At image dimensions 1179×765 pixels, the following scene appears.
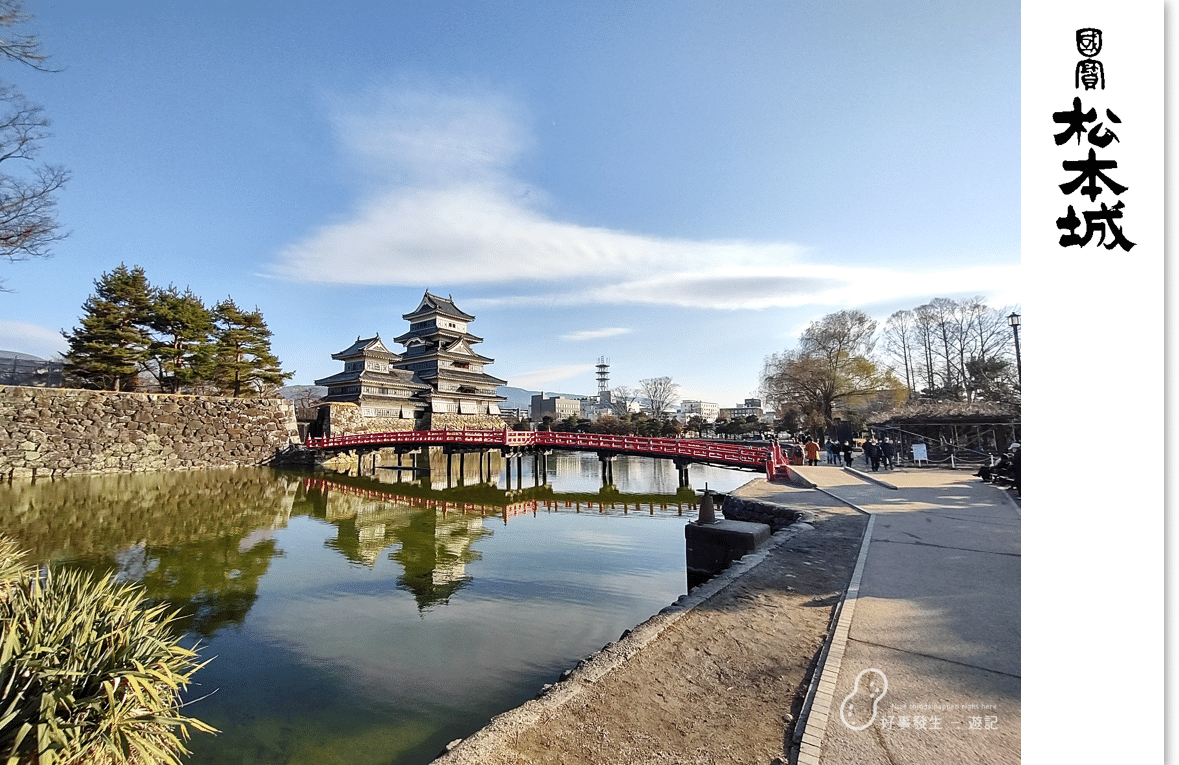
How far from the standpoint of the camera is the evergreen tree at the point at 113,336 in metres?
24.0

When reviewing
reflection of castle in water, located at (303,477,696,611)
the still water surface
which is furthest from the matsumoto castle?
the still water surface

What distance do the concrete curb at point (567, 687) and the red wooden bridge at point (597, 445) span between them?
1172cm

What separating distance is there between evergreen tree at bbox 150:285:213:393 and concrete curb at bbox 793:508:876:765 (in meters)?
34.6

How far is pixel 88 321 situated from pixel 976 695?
3566cm

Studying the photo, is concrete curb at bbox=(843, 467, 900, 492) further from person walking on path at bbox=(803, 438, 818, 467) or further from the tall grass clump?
the tall grass clump

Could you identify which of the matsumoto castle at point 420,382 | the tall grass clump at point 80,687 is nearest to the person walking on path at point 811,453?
the tall grass clump at point 80,687

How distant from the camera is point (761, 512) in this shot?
406 inches

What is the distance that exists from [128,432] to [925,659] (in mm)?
32536

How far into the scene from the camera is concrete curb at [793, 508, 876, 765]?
2.50 metres

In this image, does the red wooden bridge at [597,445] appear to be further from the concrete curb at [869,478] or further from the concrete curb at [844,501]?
the concrete curb at [844,501]

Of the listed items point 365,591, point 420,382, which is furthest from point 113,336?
point 365,591

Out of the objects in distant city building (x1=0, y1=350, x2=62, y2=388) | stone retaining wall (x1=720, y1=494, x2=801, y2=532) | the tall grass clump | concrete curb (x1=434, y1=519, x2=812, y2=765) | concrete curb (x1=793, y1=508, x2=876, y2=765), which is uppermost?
distant city building (x1=0, y1=350, x2=62, y2=388)
